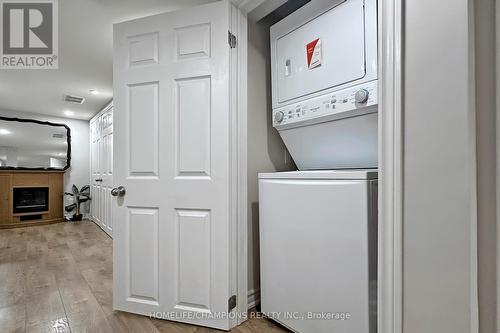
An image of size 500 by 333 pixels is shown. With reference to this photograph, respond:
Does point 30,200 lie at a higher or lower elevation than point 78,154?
lower

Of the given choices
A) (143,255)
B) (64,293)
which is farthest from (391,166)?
(64,293)

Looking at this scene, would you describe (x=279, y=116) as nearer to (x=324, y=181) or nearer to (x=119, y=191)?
(x=324, y=181)

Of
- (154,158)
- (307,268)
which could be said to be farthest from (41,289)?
(307,268)

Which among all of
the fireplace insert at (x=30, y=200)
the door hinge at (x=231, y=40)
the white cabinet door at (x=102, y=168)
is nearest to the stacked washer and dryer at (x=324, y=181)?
the door hinge at (x=231, y=40)

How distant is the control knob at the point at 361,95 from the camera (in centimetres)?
124

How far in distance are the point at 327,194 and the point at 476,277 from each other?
2.01 ft

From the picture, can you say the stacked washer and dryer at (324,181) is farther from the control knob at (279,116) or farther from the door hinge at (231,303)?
the door hinge at (231,303)

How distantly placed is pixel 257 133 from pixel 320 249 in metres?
0.89

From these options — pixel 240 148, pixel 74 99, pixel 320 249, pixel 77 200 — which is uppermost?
A: pixel 74 99

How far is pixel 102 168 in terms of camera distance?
4.62 m

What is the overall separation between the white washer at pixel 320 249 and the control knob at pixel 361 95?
33 cm

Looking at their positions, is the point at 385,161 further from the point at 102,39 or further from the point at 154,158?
the point at 102,39

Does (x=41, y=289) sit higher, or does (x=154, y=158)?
(x=154, y=158)

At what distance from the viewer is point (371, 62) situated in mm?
1224
